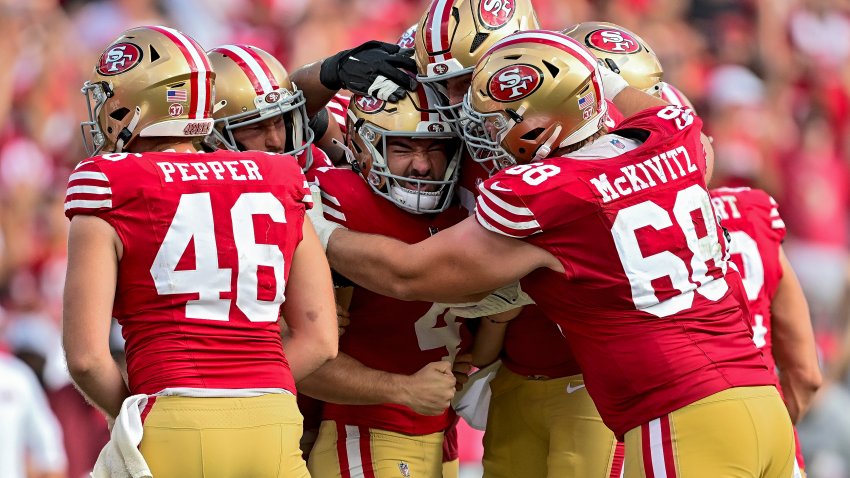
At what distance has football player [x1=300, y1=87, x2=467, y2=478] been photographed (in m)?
3.73

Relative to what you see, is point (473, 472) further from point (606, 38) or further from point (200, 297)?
point (200, 297)

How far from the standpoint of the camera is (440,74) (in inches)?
147

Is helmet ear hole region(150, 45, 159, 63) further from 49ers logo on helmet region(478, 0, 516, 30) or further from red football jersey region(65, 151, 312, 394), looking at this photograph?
49ers logo on helmet region(478, 0, 516, 30)

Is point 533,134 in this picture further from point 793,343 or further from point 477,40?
point 793,343

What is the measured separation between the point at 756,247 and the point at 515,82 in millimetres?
1539

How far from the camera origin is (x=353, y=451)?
12.8ft

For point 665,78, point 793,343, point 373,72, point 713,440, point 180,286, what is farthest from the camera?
point 665,78

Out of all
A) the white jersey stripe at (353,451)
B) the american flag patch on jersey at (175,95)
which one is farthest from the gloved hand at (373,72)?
the white jersey stripe at (353,451)

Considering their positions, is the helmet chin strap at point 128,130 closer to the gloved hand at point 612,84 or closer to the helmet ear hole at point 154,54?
the helmet ear hole at point 154,54

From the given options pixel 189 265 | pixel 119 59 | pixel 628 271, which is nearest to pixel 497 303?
pixel 628 271

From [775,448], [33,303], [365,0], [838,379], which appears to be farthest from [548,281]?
[838,379]

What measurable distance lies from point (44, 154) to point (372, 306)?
3322 mm

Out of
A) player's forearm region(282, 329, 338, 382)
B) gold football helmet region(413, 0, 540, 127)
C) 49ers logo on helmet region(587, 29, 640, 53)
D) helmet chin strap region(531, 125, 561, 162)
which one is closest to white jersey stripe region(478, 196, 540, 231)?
helmet chin strap region(531, 125, 561, 162)

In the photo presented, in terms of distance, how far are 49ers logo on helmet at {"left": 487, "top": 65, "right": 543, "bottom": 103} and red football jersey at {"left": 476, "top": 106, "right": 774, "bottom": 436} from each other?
0.76 feet
